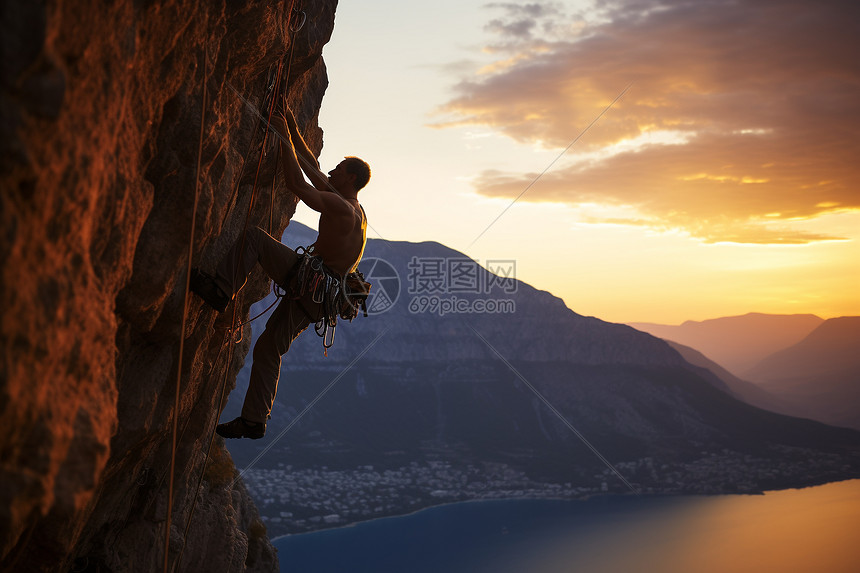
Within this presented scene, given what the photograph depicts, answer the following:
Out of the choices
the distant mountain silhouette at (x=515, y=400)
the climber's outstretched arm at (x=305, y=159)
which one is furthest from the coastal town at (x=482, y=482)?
the climber's outstretched arm at (x=305, y=159)

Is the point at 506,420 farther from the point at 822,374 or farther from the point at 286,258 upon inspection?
the point at 822,374

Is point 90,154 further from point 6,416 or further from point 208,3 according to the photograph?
point 208,3

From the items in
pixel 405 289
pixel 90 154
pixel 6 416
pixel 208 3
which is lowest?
pixel 6 416

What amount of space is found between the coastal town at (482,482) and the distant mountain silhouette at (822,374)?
41.7 meters

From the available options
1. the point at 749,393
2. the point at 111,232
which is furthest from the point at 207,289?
the point at 749,393

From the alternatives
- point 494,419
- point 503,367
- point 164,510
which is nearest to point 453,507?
point 494,419

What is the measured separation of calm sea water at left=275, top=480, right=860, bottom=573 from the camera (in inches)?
2090

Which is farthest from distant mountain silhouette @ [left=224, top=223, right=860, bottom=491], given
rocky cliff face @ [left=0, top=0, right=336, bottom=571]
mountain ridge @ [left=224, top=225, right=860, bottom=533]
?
rocky cliff face @ [left=0, top=0, right=336, bottom=571]

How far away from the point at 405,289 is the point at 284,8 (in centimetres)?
12416

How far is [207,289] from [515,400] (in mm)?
101729

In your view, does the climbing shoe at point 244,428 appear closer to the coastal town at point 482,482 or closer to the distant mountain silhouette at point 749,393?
Result: the coastal town at point 482,482

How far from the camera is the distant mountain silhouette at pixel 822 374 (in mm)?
126688

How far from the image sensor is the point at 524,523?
67.5 metres

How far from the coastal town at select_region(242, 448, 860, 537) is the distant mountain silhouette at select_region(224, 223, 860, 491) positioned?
1.03 metres
